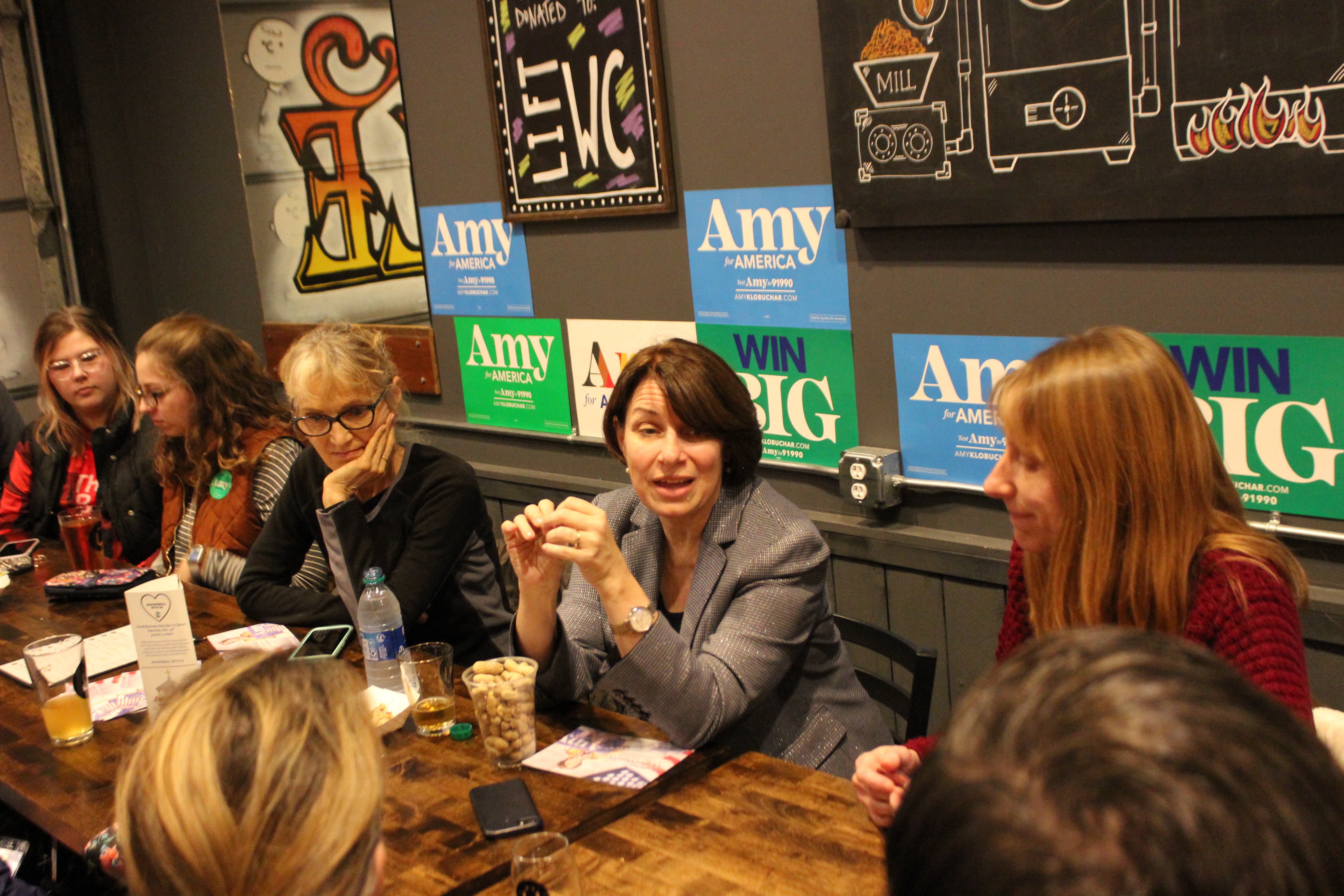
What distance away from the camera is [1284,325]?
233cm

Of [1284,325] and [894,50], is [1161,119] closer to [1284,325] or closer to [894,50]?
[1284,325]

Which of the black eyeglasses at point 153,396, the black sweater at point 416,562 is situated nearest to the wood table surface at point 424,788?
the black sweater at point 416,562

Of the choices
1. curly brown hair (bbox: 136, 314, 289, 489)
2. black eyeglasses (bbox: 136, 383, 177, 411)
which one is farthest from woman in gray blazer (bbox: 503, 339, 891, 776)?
black eyeglasses (bbox: 136, 383, 177, 411)

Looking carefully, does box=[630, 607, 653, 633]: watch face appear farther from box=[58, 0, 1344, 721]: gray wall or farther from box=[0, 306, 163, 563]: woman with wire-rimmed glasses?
box=[0, 306, 163, 563]: woman with wire-rimmed glasses

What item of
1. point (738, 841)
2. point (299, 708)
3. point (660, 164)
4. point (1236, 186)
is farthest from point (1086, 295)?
point (299, 708)

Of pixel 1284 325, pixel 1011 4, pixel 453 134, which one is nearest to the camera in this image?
pixel 1284 325

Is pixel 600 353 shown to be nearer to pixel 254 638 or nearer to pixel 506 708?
pixel 254 638

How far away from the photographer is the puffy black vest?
3.70 metres

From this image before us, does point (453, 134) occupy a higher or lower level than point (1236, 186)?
higher

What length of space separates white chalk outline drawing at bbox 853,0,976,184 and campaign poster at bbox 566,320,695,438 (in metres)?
0.90

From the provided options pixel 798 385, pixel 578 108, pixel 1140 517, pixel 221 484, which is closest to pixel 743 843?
pixel 1140 517

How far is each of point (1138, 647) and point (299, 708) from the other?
736 mm

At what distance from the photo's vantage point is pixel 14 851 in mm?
2348

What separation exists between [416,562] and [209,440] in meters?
1.14
